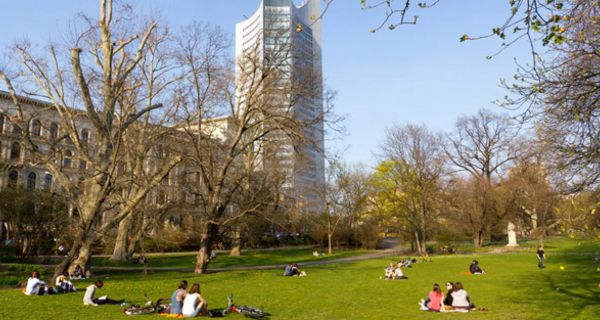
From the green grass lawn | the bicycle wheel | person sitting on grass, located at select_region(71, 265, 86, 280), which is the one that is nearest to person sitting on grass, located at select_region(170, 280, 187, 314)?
the green grass lawn

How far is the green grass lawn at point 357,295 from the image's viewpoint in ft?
41.5

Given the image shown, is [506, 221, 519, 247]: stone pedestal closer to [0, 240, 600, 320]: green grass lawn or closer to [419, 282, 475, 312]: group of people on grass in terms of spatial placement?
[0, 240, 600, 320]: green grass lawn

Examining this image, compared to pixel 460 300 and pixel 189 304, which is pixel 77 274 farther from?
pixel 460 300

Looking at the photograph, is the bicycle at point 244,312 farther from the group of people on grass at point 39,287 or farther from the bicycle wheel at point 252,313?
the group of people on grass at point 39,287

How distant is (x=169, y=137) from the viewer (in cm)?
2848

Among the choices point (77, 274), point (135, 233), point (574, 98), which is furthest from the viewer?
point (135, 233)

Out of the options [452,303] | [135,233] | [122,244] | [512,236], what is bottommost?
A: [452,303]

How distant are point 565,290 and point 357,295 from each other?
319 inches

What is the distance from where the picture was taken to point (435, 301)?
543 inches

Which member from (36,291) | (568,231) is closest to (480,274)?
(568,231)

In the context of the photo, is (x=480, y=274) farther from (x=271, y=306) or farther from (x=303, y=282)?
(x=271, y=306)

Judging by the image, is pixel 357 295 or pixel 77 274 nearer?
pixel 357 295

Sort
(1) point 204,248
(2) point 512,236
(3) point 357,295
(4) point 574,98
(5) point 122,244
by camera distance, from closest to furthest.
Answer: (4) point 574,98 → (3) point 357,295 → (1) point 204,248 → (5) point 122,244 → (2) point 512,236

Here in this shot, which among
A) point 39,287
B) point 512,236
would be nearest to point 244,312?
point 39,287
